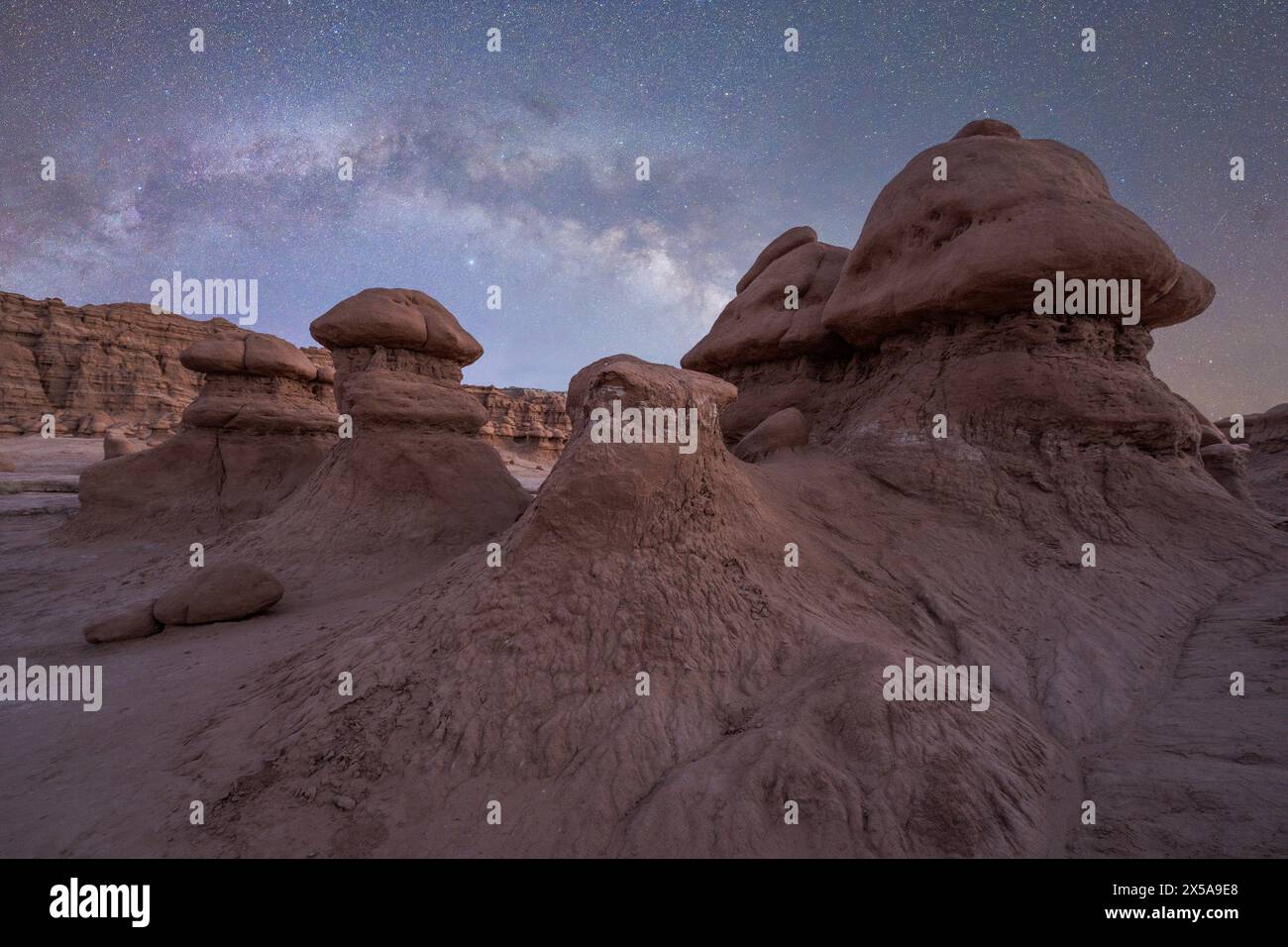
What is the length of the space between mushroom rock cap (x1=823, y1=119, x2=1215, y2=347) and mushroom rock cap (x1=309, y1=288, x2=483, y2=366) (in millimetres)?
7008

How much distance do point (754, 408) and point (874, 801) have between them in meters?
7.00

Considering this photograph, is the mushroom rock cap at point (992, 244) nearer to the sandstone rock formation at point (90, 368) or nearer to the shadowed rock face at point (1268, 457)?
the shadowed rock face at point (1268, 457)

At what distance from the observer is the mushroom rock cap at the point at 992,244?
5941 mm

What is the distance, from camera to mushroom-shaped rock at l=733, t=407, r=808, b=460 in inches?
283

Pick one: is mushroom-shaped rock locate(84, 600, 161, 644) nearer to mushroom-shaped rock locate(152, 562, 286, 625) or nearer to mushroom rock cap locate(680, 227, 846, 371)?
mushroom-shaped rock locate(152, 562, 286, 625)

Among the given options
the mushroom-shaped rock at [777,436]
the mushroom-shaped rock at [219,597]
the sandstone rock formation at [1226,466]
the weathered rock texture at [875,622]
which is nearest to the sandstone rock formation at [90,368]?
the mushroom-shaped rock at [219,597]

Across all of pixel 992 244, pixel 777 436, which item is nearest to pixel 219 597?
pixel 777 436

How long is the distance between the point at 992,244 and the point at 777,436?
320cm

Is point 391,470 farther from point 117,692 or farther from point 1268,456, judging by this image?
point 1268,456

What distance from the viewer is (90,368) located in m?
31.2

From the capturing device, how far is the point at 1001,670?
420cm
